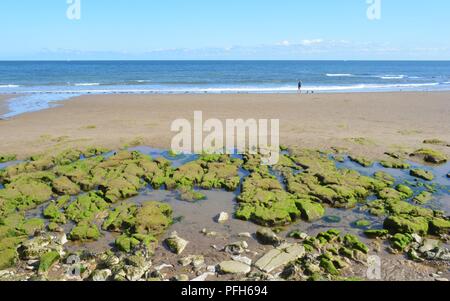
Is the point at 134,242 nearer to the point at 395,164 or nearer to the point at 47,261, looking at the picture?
the point at 47,261

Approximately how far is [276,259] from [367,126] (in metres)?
15.5

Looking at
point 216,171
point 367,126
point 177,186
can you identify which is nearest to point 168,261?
point 177,186

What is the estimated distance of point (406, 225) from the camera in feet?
28.7

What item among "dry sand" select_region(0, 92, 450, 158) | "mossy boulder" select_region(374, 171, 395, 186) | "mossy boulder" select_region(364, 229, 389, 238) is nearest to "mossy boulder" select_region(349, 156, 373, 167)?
"dry sand" select_region(0, 92, 450, 158)

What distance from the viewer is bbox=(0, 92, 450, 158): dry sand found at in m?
16.9

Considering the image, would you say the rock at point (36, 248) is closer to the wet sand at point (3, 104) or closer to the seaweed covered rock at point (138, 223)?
the seaweed covered rock at point (138, 223)

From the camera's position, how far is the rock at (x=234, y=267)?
7086 millimetres

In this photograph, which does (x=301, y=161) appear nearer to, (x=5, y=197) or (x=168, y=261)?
(x=168, y=261)

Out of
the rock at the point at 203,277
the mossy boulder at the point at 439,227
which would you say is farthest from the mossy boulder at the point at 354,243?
the rock at the point at 203,277

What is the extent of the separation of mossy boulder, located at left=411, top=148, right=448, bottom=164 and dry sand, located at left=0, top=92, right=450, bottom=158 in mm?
972

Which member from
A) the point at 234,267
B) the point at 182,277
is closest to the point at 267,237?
the point at 234,267

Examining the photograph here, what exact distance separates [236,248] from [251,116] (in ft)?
56.0

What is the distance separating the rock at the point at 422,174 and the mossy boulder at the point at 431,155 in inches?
61.7

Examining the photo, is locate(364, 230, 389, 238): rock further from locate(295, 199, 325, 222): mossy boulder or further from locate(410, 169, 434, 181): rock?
locate(410, 169, 434, 181): rock
